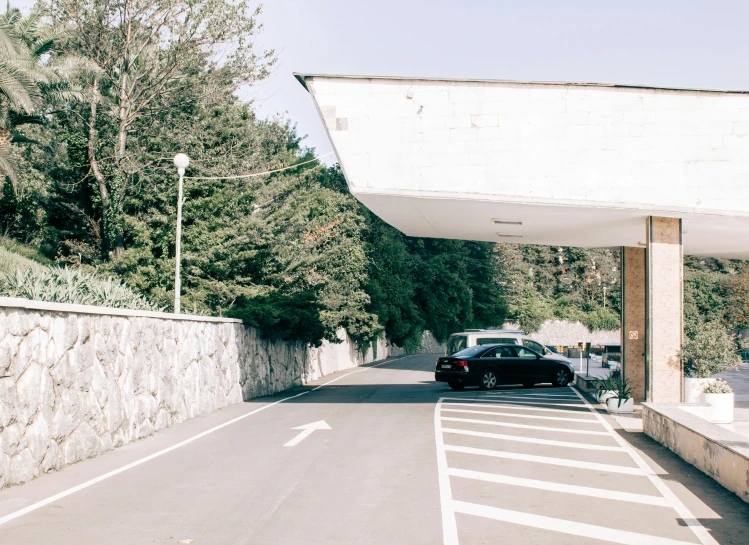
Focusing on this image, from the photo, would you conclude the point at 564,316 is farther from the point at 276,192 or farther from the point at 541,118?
the point at 541,118

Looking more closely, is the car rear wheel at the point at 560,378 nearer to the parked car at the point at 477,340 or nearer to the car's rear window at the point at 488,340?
the parked car at the point at 477,340

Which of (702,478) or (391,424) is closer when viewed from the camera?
(702,478)

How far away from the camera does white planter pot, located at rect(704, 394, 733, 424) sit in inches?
626

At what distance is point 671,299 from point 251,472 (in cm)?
1080

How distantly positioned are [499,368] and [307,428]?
40.1ft

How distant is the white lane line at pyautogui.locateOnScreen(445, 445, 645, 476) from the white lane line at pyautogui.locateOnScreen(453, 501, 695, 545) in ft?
10.2

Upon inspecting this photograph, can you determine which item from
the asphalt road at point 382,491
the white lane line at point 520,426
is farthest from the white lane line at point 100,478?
the white lane line at point 520,426

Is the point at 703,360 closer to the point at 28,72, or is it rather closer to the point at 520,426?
the point at 520,426

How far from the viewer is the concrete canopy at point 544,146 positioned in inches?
642

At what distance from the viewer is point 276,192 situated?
36031 mm

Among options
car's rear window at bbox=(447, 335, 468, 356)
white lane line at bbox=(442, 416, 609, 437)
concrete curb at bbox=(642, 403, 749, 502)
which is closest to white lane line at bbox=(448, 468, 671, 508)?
concrete curb at bbox=(642, 403, 749, 502)

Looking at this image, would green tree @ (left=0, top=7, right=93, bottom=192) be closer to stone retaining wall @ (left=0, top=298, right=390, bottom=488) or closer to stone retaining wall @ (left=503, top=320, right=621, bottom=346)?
stone retaining wall @ (left=0, top=298, right=390, bottom=488)

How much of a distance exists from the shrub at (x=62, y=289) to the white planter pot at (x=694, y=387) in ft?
41.7

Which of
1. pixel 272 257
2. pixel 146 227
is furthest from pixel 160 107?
pixel 272 257
